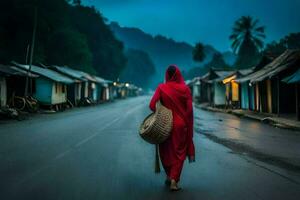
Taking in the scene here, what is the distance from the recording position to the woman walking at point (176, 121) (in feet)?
21.7

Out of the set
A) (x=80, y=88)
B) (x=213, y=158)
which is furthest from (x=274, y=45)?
(x=213, y=158)

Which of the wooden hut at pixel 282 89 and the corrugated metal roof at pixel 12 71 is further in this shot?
the corrugated metal roof at pixel 12 71

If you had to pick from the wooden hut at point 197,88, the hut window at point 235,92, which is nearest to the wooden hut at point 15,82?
the hut window at point 235,92

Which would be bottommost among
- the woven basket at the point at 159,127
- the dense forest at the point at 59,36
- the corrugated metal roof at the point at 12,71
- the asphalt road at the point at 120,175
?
the asphalt road at the point at 120,175

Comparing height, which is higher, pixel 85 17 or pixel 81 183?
pixel 85 17

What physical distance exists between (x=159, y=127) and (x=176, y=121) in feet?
1.10

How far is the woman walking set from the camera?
6614 mm

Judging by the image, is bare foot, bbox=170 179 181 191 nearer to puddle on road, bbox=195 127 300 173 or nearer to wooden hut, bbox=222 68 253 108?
puddle on road, bbox=195 127 300 173

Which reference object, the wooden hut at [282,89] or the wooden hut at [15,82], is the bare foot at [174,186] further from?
the wooden hut at [15,82]

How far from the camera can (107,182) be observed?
269 inches

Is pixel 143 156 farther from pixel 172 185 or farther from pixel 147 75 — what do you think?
pixel 147 75

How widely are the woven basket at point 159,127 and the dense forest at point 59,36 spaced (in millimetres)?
30098

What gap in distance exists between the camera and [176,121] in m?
6.70

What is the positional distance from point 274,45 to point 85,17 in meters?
40.6
